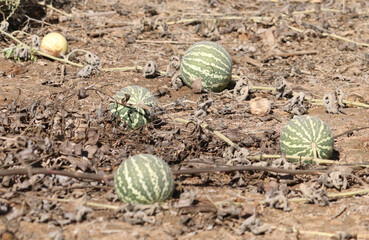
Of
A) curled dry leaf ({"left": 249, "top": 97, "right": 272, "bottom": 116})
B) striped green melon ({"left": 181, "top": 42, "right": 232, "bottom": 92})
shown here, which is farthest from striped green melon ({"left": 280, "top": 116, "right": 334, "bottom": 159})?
striped green melon ({"left": 181, "top": 42, "right": 232, "bottom": 92})

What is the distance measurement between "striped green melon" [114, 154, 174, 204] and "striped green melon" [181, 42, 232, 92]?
2.89 metres

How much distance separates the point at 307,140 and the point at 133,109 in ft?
6.07

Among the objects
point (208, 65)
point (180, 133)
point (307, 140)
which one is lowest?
point (180, 133)

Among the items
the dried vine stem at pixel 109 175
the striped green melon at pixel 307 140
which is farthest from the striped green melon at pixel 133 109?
the striped green melon at pixel 307 140

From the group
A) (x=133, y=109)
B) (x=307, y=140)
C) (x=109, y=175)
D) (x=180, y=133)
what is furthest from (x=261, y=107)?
(x=109, y=175)

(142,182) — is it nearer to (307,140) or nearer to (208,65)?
(307,140)

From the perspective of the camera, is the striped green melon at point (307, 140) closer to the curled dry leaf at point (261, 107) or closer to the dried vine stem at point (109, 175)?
the dried vine stem at point (109, 175)

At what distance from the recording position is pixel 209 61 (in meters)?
7.21

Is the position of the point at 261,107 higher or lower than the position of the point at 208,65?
lower

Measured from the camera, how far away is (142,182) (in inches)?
175

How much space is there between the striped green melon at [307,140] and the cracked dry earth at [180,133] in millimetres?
211

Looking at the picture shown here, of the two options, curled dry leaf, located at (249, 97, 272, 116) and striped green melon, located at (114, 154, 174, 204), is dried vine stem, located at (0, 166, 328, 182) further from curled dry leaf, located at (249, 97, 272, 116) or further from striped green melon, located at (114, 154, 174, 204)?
curled dry leaf, located at (249, 97, 272, 116)

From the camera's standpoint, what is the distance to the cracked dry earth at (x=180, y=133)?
4363 mm

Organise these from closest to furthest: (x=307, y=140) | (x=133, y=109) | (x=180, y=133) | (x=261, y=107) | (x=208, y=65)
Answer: (x=307, y=140), (x=133, y=109), (x=180, y=133), (x=261, y=107), (x=208, y=65)
